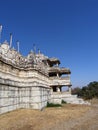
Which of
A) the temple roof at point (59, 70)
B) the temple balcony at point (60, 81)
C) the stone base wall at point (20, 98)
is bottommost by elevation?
the stone base wall at point (20, 98)

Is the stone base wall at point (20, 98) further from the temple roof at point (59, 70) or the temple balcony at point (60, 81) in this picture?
the temple roof at point (59, 70)

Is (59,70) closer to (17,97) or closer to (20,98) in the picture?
(20,98)

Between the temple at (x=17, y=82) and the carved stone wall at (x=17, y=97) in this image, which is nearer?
the carved stone wall at (x=17, y=97)

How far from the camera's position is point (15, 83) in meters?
26.5

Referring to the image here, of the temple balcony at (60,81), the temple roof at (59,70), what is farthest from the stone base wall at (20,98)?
the temple roof at (59,70)

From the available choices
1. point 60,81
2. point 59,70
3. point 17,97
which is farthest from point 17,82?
point 59,70

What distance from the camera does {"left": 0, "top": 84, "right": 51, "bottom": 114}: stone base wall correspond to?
74.5 feet

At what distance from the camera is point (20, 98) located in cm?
2783

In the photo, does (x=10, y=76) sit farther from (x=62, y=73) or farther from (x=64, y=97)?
(x=62, y=73)

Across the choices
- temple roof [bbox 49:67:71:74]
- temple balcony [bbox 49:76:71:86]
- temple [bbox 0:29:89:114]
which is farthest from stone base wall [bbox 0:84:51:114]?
temple roof [bbox 49:67:71:74]

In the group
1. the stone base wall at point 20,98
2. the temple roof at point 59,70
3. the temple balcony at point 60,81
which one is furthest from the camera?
the temple roof at point 59,70

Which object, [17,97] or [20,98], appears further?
[20,98]

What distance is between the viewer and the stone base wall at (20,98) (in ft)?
74.5

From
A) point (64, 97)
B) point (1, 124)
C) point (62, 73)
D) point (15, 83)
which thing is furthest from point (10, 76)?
point (62, 73)
